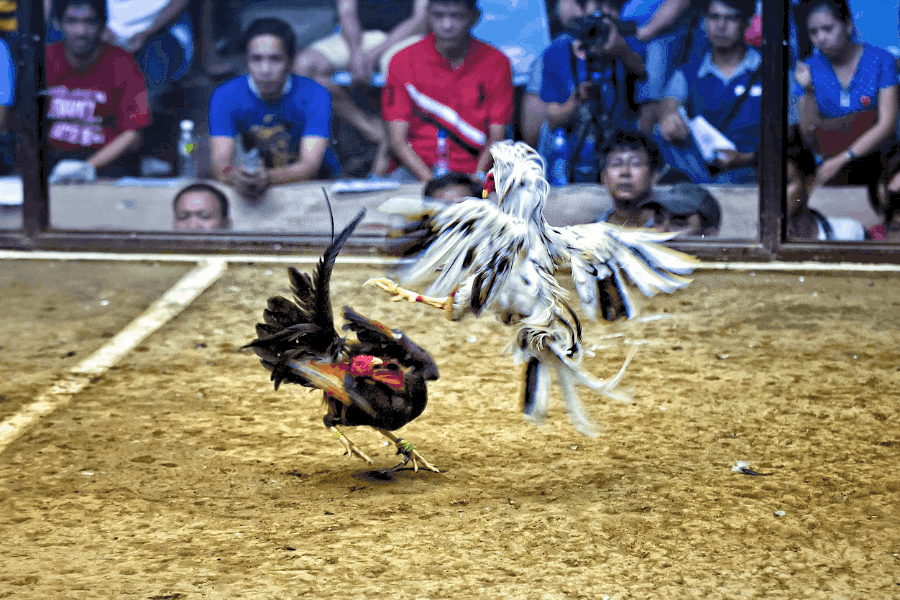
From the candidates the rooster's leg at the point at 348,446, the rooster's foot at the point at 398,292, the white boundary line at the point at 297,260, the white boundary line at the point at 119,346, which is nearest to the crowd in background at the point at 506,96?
the white boundary line at the point at 297,260

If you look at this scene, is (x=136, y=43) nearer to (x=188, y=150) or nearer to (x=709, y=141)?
(x=188, y=150)

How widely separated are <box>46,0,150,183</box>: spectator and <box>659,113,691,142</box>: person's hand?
15.7 ft

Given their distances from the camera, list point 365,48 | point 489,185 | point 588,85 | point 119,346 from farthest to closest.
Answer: point 365,48, point 588,85, point 119,346, point 489,185

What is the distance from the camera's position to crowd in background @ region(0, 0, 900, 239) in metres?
8.78

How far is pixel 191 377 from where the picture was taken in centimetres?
630

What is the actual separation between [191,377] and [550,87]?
4.47 metres

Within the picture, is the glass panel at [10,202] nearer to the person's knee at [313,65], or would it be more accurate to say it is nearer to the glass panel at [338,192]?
the glass panel at [338,192]

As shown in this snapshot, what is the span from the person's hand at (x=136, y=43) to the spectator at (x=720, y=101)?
4790 millimetres

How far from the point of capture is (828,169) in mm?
8844

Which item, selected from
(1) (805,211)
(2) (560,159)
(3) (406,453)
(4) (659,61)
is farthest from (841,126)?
(3) (406,453)

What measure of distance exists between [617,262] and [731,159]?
192 inches

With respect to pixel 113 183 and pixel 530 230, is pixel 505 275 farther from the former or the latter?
pixel 113 183

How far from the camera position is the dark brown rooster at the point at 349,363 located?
→ 14.6 ft

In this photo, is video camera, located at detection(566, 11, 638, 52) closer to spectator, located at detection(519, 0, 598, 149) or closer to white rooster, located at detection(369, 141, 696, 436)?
spectator, located at detection(519, 0, 598, 149)
